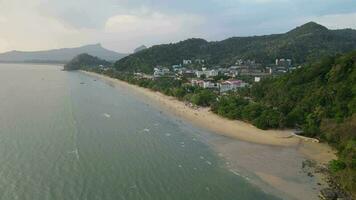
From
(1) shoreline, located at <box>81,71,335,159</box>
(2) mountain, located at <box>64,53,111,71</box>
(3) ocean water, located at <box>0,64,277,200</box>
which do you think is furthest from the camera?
(2) mountain, located at <box>64,53,111,71</box>

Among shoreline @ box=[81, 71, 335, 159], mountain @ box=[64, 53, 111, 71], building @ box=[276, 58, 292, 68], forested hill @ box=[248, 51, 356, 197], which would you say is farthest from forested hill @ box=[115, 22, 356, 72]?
shoreline @ box=[81, 71, 335, 159]

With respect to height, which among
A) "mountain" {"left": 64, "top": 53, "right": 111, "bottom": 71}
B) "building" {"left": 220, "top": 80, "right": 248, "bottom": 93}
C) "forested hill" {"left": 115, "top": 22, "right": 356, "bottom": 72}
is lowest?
"building" {"left": 220, "top": 80, "right": 248, "bottom": 93}

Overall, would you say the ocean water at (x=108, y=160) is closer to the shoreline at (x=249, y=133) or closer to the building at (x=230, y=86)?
the shoreline at (x=249, y=133)

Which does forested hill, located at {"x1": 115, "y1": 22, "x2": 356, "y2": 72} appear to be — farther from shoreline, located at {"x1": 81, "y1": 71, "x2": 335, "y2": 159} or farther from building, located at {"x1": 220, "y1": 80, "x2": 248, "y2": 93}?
shoreline, located at {"x1": 81, "y1": 71, "x2": 335, "y2": 159}

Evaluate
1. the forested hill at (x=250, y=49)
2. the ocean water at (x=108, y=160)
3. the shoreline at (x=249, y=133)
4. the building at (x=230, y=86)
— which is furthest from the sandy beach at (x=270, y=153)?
the forested hill at (x=250, y=49)

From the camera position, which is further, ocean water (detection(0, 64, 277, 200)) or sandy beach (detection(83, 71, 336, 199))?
sandy beach (detection(83, 71, 336, 199))

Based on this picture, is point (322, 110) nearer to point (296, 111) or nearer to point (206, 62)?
point (296, 111)
